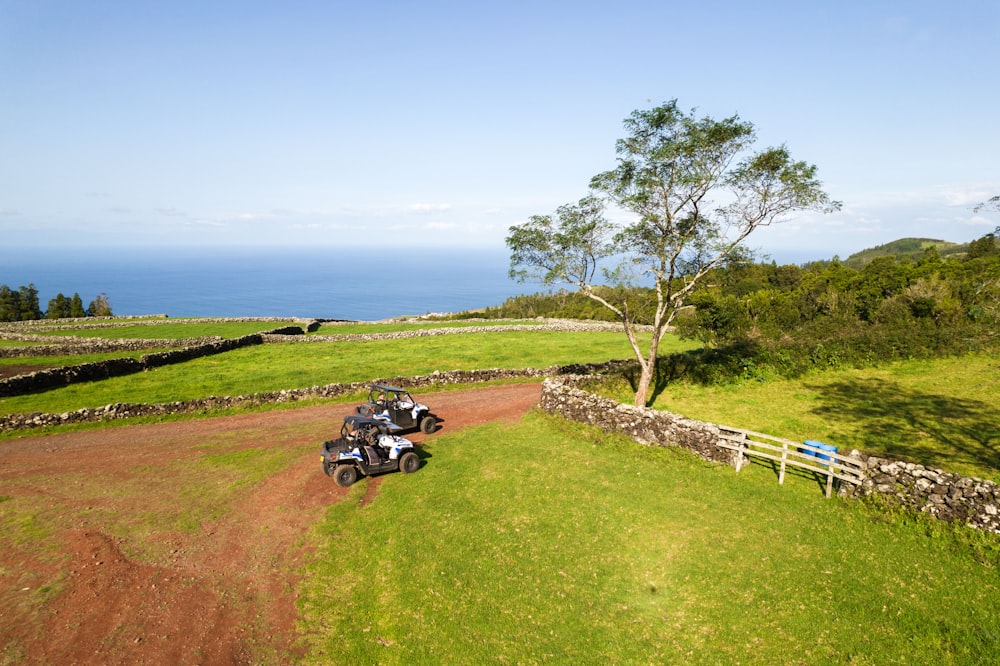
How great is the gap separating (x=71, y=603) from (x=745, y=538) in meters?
16.9

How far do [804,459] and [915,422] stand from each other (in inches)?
357

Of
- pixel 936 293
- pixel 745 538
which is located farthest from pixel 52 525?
pixel 936 293

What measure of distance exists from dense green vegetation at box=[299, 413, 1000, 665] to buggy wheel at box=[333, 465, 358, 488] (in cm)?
52

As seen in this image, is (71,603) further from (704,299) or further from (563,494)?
(704,299)

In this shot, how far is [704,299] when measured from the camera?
143 feet

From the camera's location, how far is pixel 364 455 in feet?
54.3

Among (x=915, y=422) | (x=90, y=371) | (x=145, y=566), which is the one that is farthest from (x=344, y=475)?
(x=90, y=371)

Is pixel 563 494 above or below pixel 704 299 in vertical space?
below

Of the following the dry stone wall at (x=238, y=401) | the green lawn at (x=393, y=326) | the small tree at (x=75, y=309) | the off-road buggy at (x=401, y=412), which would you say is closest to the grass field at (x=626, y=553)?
the off-road buggy at (x=401, y=412)

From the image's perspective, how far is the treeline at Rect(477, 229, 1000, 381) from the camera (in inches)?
1157

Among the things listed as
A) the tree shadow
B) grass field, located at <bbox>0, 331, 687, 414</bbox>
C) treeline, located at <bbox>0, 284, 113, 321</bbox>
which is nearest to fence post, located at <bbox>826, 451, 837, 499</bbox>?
the tree shadow

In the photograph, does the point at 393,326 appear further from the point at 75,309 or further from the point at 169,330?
the point at 75,309

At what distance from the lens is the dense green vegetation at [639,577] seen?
9.37 meters

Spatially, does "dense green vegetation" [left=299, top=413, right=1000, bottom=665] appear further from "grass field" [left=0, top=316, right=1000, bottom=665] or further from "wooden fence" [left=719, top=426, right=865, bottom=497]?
"wooden fence" [left=719, top=426, right=865, bottom=497]
